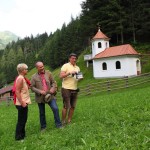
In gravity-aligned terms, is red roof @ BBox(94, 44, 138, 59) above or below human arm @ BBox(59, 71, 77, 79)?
above

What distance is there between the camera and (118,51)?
170 ft

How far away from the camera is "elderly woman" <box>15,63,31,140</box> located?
1004 cm

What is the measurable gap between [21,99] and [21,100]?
1.5 inches

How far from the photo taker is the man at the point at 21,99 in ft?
33.0

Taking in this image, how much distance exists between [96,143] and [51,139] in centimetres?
215

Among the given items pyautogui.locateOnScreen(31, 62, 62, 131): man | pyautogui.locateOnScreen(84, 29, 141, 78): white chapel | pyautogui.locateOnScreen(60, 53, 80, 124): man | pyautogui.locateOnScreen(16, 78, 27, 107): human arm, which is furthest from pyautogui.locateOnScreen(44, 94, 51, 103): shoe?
pyautogui.locateOnScreen(84, 29, 141, 78): white chapel

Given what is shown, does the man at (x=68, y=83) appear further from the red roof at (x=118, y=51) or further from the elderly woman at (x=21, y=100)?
the red roof at (x=118, y=51)

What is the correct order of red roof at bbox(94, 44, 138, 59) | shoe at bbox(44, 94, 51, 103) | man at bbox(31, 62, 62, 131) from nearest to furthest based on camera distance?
1. shoe at bbox(44, 94, 51, 103)
2. man at bbox(31, 62, 62, 131)
3. red roof at bbox(94, 44, 138, 59)

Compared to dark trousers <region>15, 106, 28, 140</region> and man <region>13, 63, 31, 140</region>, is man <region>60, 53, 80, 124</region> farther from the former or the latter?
dark trousers <region>15, 106, 28, 140</region>

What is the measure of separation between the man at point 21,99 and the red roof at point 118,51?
41.0m

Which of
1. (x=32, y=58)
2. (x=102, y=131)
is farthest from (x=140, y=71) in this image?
(x=32, y=58)

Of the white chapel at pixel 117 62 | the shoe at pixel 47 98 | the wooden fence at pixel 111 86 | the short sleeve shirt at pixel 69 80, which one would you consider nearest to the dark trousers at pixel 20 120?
the shoe at pixel 47 98

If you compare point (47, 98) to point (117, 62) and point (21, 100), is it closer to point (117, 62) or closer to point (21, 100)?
point (21, 100)

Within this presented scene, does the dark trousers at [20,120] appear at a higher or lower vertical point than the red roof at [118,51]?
lower
